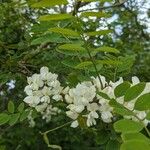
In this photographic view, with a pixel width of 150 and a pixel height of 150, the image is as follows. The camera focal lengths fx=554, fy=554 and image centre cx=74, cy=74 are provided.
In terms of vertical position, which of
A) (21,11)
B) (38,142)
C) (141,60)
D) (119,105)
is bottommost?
(38,142)

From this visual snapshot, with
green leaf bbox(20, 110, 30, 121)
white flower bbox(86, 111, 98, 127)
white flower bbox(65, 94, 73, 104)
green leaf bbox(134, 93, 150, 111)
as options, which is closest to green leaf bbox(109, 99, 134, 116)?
green leaf bbox(134, 93, 150, 111)

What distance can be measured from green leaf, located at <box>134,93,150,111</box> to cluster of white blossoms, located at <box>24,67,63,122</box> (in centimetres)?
43

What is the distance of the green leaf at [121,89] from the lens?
1.45 metres

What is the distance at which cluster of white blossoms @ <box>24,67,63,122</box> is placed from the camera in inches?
68.7

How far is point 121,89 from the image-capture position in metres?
1.46

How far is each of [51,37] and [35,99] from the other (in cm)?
21

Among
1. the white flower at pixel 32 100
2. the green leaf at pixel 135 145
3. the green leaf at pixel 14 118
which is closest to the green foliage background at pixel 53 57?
→ the white flower at pixel 32 100

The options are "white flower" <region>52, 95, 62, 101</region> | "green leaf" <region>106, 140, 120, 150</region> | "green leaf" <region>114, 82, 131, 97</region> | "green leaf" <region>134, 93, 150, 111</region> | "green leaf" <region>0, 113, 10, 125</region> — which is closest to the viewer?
"green leaf" <region>134, 93, 150, 111</region>

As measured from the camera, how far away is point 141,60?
524cm

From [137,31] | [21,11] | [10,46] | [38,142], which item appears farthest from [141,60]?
[10,46]

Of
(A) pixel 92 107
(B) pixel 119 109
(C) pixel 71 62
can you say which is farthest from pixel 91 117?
(C) pixel 71 62

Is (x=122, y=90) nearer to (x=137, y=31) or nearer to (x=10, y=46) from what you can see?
(x=10, y=46)

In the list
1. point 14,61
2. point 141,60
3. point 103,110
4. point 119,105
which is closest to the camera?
point 119,105

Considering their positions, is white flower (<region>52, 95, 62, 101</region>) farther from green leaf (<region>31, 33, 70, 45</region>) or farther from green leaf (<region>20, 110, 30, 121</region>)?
green leaf (<region>20, 110, 30, 121</region>)
